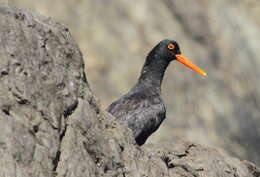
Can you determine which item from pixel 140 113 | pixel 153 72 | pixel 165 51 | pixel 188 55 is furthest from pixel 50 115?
pixel 188 55

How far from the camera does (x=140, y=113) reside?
1438 cm

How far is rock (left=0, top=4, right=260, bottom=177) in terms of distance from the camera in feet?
25.0

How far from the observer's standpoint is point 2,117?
7473mm

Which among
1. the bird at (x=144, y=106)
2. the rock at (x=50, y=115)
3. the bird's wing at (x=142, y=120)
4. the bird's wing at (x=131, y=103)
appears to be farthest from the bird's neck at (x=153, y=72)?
the rock at (x=50, y=115)

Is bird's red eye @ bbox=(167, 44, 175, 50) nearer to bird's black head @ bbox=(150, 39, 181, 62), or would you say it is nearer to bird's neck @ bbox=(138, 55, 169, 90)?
bird's black head @ bbox=(150, 39, 181, 62)

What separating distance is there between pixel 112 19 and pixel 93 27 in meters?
0.85

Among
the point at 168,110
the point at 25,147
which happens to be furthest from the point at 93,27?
the point at 25,147

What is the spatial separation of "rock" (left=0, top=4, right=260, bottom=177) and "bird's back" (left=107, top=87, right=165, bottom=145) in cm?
399

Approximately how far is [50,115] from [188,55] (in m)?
22.8

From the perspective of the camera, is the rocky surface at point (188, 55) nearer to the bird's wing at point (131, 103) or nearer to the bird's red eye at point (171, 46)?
the bird's red eye at point (171, 46)

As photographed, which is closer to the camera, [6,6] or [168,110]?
[6,6]

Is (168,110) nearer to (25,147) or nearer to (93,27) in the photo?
(93,27)

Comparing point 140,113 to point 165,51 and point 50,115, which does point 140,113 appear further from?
point 50,115

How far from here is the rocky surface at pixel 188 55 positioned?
93.5 feet
